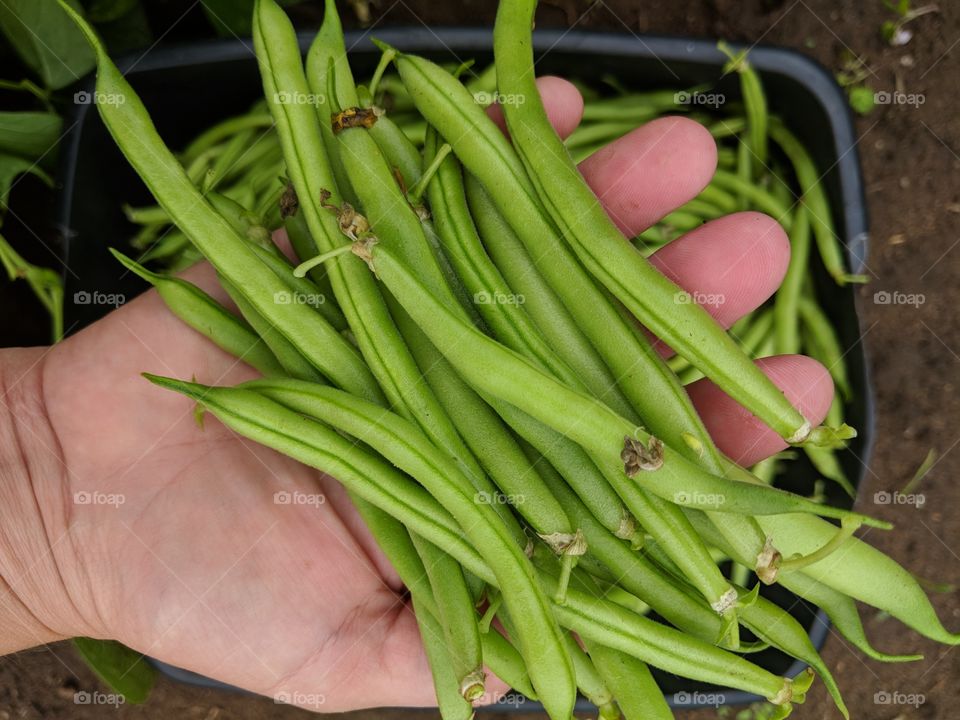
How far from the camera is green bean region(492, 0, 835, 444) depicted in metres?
1.98

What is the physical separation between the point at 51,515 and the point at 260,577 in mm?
653

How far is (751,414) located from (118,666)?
2176 mm

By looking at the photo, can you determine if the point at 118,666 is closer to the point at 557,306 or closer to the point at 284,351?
the point at 284,351

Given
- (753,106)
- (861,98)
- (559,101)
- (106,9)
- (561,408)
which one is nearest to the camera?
(561,408)

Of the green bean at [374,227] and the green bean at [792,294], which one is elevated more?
the green bean at [374,227]

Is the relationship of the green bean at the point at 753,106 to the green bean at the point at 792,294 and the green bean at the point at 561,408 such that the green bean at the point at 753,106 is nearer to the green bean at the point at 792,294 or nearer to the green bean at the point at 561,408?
the green bean at the point at 792,294

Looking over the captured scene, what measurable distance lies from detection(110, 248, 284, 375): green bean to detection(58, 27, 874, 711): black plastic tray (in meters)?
0.84

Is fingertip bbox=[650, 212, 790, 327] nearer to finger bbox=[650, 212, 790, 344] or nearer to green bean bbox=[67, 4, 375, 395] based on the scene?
finger bbox=[650, 212, 790, 344]

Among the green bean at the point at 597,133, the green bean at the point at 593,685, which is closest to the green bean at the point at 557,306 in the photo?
the green bean at the point at 593,685

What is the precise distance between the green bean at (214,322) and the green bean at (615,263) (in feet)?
2.45

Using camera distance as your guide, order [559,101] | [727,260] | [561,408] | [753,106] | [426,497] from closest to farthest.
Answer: [561,408] < [426,497] < [727,260] < [559,101] < [753,106]

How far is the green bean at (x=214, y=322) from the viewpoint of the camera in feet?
7.52

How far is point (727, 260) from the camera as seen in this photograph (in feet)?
8.16

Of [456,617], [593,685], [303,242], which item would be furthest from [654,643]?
[303,242]
